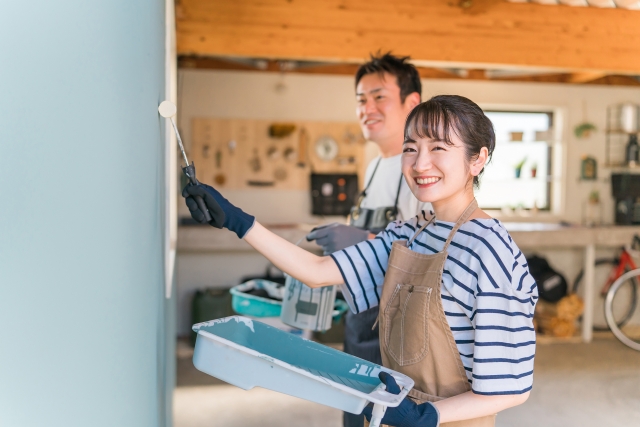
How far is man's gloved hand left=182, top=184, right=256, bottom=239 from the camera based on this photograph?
1.25 meters

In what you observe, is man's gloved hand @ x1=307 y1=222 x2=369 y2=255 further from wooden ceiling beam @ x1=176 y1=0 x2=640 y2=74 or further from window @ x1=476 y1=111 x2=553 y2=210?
window @ x1=476 y1=111 x2=553 y2=210

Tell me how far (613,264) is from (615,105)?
1.65 metres

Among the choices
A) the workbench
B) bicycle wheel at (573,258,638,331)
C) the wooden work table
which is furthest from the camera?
bicycle wheel at (573,258,638,331)

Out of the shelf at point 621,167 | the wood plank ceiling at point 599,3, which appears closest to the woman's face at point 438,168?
the wood plank ceiling at point 599,3

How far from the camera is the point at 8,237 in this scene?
15.8 inches

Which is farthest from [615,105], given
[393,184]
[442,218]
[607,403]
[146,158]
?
[146,158]

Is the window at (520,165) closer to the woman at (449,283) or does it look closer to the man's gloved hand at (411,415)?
the woman at (449,283)

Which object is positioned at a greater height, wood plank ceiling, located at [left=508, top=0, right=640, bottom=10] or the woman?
wood plank ceiling, located at [left=508, top=0, right=640, bottom=10]

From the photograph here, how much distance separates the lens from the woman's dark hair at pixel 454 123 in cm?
137

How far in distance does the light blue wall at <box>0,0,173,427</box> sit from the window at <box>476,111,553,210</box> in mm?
5802

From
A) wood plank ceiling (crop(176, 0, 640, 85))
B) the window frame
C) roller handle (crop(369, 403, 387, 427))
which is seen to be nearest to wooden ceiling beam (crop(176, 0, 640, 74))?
wood plank ceiling (crop(176, 0, 640, 85))

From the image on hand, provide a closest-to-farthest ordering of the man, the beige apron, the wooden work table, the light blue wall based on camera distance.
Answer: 1. the light blue wall
2. the beige apron
3. the man
4. the wooden work table

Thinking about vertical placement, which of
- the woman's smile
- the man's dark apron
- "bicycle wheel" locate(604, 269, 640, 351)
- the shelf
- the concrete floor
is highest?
the shelf

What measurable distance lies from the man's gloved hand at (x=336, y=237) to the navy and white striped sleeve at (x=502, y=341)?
2.86ft
